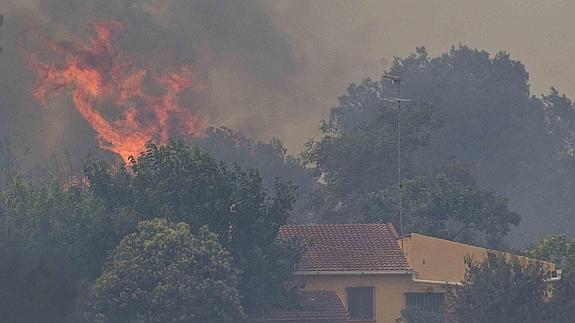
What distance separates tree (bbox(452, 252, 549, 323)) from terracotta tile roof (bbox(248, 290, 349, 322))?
622 cm

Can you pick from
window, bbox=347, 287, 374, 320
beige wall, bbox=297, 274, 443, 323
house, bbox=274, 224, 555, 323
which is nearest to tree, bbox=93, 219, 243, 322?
house, bbox=274, 224, 555, 323

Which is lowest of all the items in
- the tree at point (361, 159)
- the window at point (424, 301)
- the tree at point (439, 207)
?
the window at point (424, 301)

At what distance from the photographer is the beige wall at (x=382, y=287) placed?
197 ft

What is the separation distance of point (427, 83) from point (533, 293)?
87198 mm

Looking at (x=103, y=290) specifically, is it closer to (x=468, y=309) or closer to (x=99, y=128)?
(x=468, y=309)

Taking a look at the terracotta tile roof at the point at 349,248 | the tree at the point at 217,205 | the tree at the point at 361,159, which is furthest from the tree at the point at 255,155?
the tree at the point at 217,205

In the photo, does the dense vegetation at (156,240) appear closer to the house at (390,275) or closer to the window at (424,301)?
the house at (390,275)

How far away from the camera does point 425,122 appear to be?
283 ft

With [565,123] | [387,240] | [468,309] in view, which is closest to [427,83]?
[565,123]

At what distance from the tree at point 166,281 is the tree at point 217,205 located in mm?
2435

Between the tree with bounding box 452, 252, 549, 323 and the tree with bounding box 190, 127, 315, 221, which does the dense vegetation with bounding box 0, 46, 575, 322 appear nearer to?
the tree with bounding box 452, 252, 549, 323

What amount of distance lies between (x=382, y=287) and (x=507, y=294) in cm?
877

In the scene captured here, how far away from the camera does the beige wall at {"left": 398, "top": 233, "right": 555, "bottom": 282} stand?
197 feet

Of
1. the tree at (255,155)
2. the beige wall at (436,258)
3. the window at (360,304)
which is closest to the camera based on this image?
the beige wall at (436,258)
